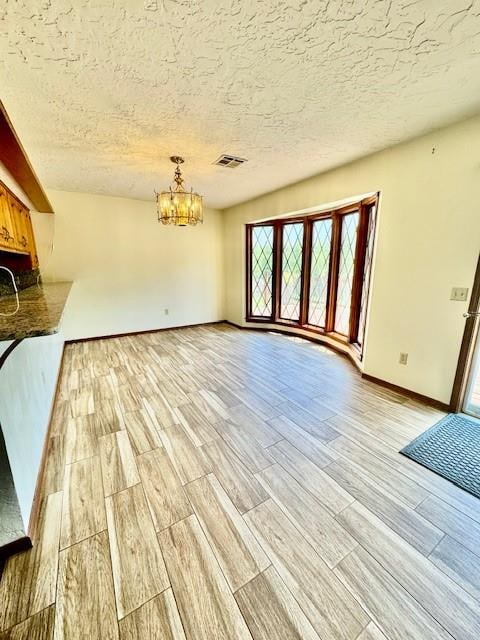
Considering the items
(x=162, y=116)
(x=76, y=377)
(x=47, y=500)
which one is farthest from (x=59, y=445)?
(x=162, y=116)

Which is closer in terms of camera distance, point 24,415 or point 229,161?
point 24,415

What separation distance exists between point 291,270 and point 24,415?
4.18 meters

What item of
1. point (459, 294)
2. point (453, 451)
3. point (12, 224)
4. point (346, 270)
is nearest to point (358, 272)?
point (346, 270)

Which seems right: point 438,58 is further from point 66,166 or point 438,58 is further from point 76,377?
point 76,377

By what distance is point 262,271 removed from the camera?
5090 mm

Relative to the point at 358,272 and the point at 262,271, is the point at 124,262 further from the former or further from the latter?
the point at 358,272

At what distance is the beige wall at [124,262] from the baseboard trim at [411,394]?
3664 mm

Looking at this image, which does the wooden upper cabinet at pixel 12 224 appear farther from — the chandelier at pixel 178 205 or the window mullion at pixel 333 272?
the window mullion at pixel 333 272

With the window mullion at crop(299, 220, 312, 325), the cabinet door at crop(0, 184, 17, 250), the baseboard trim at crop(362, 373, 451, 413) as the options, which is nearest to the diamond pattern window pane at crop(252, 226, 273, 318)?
the window mullion at crop(299, 220, 312, 325)

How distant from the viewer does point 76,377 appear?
3055 millimetres

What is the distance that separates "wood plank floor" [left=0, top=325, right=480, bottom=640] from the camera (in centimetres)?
100

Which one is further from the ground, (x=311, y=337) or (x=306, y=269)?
(x=306, y=269)

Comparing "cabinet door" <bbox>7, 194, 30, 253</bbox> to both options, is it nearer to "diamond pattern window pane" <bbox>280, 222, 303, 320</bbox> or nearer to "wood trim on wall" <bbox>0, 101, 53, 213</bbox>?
"wood trim on wall" <bbox>0, 101, 53, 213</bbox>

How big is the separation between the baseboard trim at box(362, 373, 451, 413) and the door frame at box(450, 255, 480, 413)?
0.22 ft
